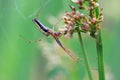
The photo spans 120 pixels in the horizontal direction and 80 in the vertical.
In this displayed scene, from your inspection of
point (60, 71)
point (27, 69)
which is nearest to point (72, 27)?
point (60, 71)

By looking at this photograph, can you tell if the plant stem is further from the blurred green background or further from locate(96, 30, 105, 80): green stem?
the blurred green background

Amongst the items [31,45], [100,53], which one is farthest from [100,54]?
[31,45]

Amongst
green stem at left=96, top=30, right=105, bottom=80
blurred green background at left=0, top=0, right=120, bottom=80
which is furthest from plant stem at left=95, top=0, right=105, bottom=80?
blurred green background at left=0, top=0, right=120, bottom=80

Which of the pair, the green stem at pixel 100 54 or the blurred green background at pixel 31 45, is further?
the blurred green background at pixel 31 45

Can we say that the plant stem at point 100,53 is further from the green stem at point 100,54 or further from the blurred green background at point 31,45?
the blurred green background at point 31,45

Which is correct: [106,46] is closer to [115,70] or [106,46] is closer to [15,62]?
[115,70]

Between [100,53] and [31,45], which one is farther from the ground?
[31,45]

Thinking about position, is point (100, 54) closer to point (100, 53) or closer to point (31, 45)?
point (100, 53)

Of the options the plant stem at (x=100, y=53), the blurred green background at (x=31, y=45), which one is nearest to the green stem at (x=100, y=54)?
the plant stem at (x=100, y=53)

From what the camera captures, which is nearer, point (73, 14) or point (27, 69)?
point (73, 14)

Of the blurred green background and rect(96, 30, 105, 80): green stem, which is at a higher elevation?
the blurred green background

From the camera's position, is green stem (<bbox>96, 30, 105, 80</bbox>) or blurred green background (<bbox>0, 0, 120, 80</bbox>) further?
blurred green background (<bbox>0, 0, 120, 80</bbox>)
